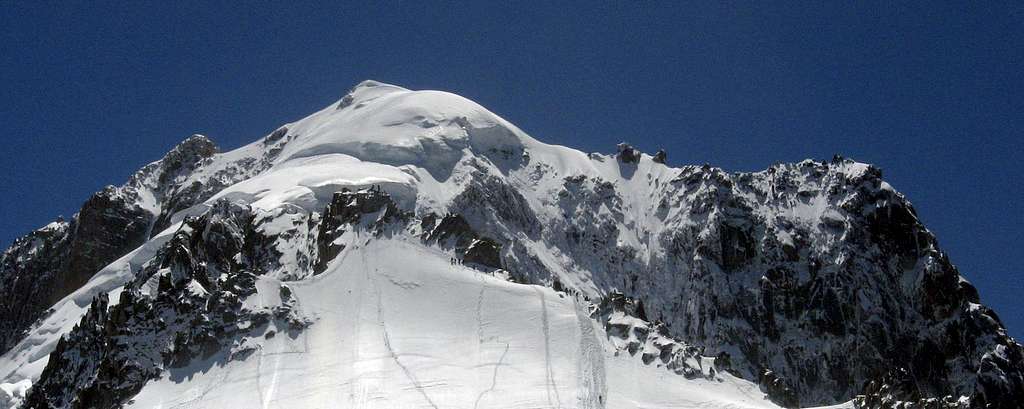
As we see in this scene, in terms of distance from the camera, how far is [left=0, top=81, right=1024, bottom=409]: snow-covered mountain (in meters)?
98.2

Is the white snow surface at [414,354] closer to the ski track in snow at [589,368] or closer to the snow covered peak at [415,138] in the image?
the ski track in snow at [589,368]

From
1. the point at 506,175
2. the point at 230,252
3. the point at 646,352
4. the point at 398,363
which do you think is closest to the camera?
the point at 398,363

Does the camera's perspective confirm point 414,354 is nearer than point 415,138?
Yes

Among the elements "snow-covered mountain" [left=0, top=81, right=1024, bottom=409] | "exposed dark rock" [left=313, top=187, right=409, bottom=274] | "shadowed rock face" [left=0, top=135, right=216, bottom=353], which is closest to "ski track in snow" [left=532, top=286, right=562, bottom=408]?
"snow-covered mountain" [left=0, top=81, right=1024, bottom=409]

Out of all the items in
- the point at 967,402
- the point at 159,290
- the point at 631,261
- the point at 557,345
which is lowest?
the point at 967,402

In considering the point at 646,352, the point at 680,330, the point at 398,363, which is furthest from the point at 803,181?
the point at 398,363

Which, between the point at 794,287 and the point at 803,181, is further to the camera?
the point at 803,181

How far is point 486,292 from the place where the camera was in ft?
373

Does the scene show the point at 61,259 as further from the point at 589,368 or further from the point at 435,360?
the point at 589,368

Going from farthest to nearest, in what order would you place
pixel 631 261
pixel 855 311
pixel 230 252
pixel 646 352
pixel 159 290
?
pixel 631 261 < pixel 855 311 < pixel 230 252 < pixel 159 290 < pixel 646 352

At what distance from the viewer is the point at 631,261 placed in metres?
176

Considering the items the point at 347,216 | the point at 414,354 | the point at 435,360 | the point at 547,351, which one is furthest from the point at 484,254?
the point at 435,360

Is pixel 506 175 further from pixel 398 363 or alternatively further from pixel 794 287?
pixel 398 363

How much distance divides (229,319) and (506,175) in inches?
3397
